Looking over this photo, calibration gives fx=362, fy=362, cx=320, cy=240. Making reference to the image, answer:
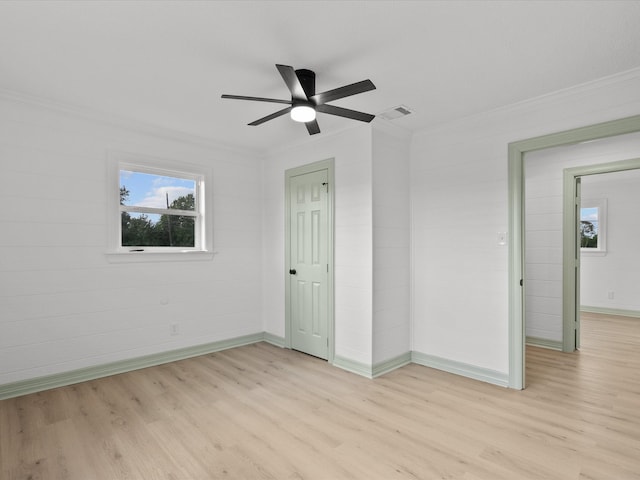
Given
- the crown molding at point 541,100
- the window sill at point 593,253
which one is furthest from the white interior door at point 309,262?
the window sill at point 593,253

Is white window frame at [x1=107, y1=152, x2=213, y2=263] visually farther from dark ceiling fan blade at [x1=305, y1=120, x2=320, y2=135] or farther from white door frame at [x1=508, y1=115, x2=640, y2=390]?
white door frame at [x1=508, y1=115, x2=640, y2=390]

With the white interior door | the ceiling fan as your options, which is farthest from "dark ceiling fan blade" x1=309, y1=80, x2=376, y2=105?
the white interior door

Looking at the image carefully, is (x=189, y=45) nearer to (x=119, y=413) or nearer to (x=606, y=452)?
(x=119, y=413)

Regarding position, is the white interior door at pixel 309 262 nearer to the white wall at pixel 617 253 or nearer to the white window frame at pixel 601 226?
the white window frame at pixel 601 226

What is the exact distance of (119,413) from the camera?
9.29 feet

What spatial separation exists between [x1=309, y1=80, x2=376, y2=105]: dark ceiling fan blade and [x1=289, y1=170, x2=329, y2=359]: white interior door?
1628 millimetres

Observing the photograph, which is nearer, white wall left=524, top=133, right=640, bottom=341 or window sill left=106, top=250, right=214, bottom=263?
window sill left=106, top=250, right=214, bottom=263

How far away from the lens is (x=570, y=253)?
4.39 metres

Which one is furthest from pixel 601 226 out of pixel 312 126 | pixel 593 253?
pixel 312 126

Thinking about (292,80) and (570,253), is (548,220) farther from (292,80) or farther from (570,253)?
(292,80)

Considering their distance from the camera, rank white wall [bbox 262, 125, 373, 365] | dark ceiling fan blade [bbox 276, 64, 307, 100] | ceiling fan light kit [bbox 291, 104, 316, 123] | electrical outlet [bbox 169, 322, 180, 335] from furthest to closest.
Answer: electrical outlet [bbox 169, 322, 180, 335] < white wall [bbox 262, 125, 373, 365] < ceiling fan light kit [bbox 291, 104, 316, 123] < dark ceiling fan blade [bbox 276, 64, 307, 100]

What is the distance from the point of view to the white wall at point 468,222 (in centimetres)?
325

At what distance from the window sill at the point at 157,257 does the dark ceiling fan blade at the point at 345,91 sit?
2.54m

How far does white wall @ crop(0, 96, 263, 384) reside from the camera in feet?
10.3
